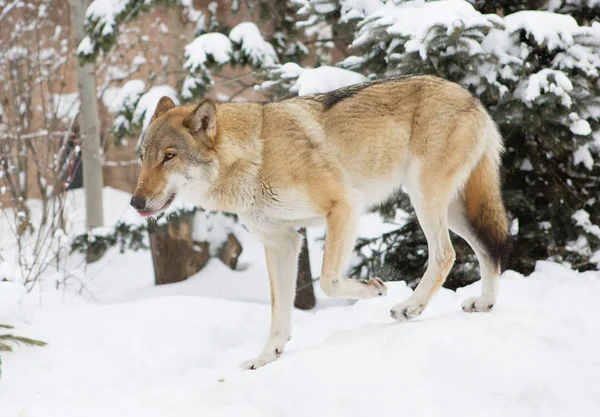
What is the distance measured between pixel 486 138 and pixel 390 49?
1.18m

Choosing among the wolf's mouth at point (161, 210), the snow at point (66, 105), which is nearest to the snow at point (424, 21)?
the wolf's mouth at point (161, 210)

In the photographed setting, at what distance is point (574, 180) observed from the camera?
19.9 ft

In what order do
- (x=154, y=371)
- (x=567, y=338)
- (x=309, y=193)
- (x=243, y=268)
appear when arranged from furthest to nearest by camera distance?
(x=243, y=268) → (x=154, y=371) → (x=309, y=193) → (x=567, y=338)

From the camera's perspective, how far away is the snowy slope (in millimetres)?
2867

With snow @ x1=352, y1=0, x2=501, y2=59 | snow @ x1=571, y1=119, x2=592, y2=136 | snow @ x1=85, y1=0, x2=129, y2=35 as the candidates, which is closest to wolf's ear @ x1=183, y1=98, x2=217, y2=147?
snow @ x1=352, y1=0, x2=501, y2=59

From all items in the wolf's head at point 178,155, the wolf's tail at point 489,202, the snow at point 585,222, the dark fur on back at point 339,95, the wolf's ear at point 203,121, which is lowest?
the snow at point 585,222

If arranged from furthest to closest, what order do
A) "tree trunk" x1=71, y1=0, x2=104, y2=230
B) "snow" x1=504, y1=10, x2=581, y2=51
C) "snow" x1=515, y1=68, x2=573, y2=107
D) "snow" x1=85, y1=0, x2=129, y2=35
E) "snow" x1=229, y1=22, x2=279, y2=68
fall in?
"tree trunk" x1=71, y1=0, x2=104, y2=230
"snow" x1=85, y1=0, x2=129, y2=35
"snow" x1=229, y1=22, x2=279, y2=68
"snow" x1=504, y1=10, x2=581, y2=51
"snow" x1=515, y1=68, x2=573, y2=107

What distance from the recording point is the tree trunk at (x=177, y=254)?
8.58m

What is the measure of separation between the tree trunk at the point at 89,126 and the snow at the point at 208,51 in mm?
4706

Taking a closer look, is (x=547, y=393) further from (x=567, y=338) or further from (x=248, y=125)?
(x=248, y=125)

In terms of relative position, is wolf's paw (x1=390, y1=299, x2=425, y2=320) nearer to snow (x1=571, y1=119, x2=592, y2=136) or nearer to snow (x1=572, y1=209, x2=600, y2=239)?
snow (x1=571, y1=119, x2=592, y2=136)

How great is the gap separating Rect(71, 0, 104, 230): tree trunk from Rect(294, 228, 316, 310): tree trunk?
452 centimetres

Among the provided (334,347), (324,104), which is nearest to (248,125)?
(324,104)

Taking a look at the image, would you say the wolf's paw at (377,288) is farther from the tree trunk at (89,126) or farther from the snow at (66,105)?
the tree trunk at (89,126)
